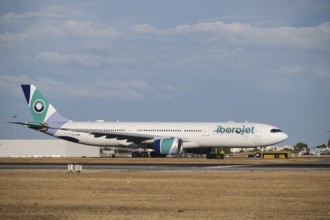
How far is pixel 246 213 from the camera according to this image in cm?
1997

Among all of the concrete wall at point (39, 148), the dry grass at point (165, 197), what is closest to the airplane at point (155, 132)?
the concrete wall at point (39, 148)

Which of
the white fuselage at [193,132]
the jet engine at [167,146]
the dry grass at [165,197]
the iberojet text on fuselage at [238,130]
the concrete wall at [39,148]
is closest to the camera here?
the dry grass at [165,197]

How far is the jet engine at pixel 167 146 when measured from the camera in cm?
7156

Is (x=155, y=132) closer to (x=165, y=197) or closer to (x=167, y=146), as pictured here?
(x=167, y=146)

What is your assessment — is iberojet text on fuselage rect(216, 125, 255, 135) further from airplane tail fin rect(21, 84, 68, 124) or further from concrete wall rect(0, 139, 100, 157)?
concrete wall rect(0, 139, 100, 157)

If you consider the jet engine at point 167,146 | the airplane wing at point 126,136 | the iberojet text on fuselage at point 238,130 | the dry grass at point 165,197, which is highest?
the iberojet text on fuselage at point 238,130

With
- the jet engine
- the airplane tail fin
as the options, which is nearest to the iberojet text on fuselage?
the jet engine

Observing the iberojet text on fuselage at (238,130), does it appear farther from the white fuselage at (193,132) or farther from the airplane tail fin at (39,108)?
the airplane tail fin at (39,108)

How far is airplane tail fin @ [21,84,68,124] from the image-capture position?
271 ft

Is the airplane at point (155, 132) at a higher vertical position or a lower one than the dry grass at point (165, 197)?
higher

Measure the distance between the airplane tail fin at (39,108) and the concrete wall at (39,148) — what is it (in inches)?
547

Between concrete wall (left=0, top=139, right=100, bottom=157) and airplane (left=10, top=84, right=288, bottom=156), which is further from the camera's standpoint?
concrete wall (left=0, top=139, right=100, bottom=157)

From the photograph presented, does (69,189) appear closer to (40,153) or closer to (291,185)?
(291,185)

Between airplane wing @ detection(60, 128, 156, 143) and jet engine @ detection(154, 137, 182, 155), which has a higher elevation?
airplane wing @ detection(60, 128, 156, 143)
